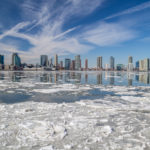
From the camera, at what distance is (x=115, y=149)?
3.06 meters

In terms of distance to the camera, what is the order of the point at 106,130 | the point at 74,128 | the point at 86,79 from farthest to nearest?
the point at 86,79, the point at 74,128, the point at 106,130

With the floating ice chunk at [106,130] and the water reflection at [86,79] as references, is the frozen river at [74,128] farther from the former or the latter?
the water reflection at [86,79]

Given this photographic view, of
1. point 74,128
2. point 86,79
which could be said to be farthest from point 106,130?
point 86,79

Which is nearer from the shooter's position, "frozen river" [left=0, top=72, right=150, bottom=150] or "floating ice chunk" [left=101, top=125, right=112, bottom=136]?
"frozen river" [left=0, top=72, right=150, bottom=150]

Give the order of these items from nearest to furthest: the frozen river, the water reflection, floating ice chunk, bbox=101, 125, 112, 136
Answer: the frozen river → floating ice chunk, bbox=101, 125, 112, 136 → the water reflection

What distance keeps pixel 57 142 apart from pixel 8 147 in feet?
3.62

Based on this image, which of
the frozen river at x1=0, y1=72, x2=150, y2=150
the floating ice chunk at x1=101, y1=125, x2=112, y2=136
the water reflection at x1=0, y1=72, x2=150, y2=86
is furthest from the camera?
the water reflection at x1=0, y1=72, x2=150, y2=86

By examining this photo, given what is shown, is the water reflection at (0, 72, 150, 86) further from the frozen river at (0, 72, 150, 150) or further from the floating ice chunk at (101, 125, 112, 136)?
the floating ice chunk at (101, 125, 112, 136)

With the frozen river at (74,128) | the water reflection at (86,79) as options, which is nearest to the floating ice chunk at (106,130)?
the frozen river at (74,128)

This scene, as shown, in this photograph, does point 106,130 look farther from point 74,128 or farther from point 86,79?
point 86,79

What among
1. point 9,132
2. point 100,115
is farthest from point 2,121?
point 100,115

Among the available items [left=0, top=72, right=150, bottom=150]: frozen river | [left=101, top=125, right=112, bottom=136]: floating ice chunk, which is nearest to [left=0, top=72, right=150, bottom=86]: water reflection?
[left=0, top=72, right=150, bottom=150]: frozen river

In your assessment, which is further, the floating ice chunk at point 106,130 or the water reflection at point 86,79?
the water reflection at point 86,79

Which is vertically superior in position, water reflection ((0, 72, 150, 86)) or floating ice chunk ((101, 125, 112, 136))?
water reflection ((0, 72, 150, 86))
